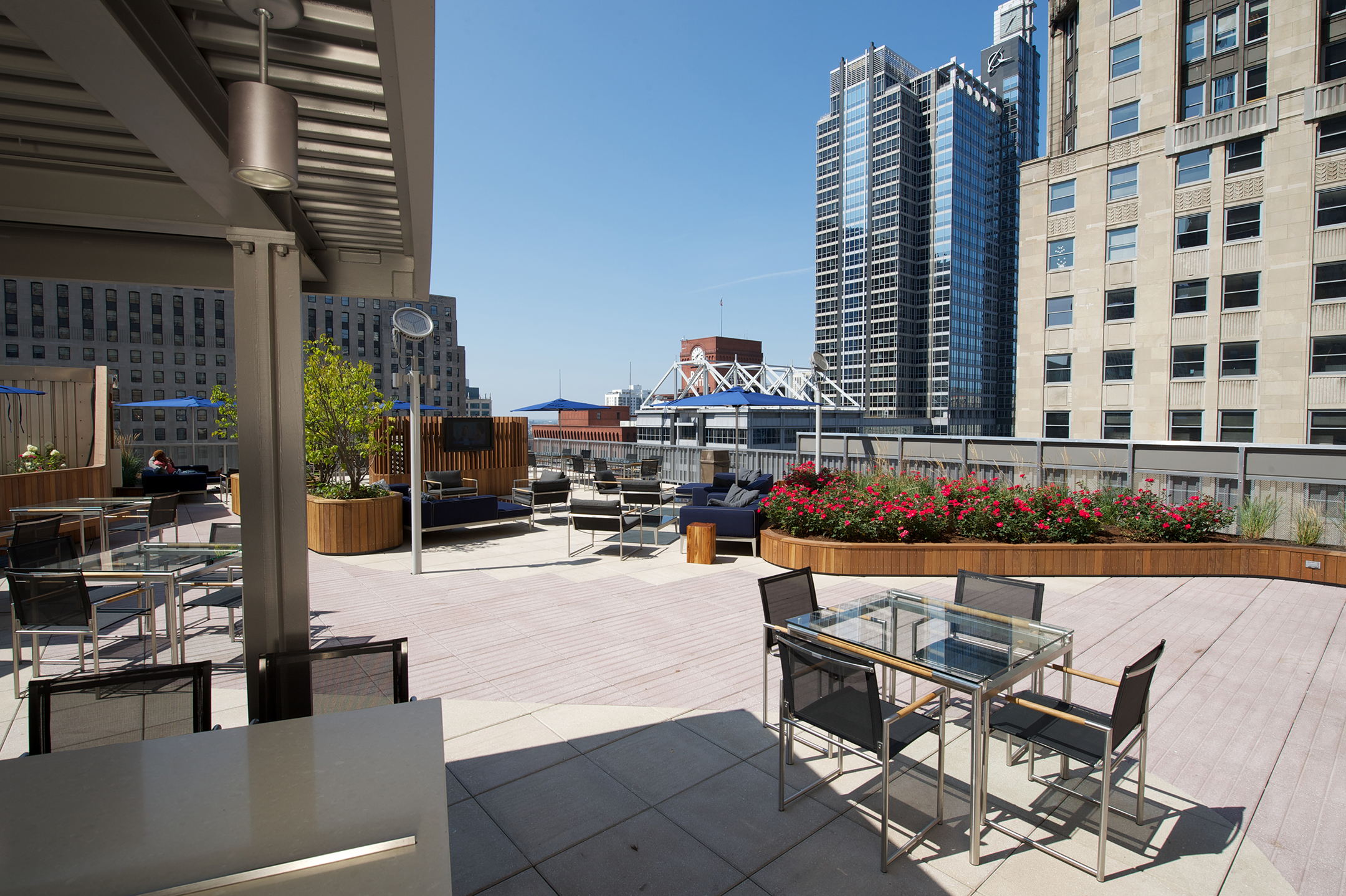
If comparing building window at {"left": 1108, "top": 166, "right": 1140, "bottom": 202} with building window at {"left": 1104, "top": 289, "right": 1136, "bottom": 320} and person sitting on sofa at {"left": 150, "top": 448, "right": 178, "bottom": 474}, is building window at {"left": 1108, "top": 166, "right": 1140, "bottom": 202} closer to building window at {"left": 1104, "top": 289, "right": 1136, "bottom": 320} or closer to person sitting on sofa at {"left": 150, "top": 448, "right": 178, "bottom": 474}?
building window at {"left": 1104, "top": 289, "right": 1136, "bottom": 320}

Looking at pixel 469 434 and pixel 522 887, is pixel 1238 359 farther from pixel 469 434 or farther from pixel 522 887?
pixel 522 887

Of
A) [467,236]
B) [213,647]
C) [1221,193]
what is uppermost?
[1221,193]

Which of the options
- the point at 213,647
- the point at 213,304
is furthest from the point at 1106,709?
the point at 213,304

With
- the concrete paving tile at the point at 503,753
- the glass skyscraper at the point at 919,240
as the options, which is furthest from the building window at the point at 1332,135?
the glass skyscraper at the point at 919,240

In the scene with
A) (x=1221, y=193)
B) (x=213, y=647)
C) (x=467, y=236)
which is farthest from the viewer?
(x=1221, y=193)

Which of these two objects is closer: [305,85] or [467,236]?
[305,85]

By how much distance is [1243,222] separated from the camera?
25.8 meters

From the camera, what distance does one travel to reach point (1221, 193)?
26.2 m

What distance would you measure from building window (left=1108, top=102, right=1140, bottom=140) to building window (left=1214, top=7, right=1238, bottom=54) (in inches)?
123

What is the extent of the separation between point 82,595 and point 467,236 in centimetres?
454

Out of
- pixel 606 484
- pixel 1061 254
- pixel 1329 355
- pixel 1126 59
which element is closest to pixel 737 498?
pixel 606 484

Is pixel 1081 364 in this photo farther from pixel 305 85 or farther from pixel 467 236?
pixel 305 85

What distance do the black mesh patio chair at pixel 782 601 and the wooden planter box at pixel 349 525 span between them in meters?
6.88

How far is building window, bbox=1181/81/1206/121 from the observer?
87.9 ft
